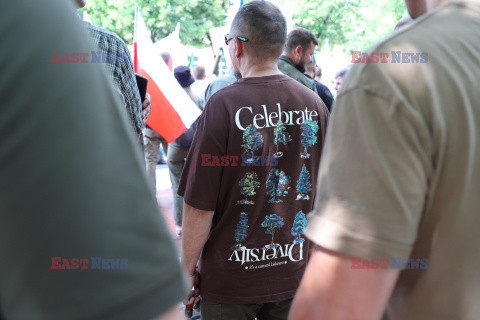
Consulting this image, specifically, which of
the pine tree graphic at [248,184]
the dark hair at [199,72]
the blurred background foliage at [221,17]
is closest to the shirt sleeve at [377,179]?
the pine tree graphic at [248,184]

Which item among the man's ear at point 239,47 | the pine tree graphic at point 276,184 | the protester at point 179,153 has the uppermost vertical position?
the man's ear at point 239,47

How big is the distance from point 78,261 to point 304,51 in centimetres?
434

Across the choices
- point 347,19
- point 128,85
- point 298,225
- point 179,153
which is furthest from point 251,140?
point 347,19

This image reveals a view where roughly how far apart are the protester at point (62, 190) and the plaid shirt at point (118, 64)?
1516 mm

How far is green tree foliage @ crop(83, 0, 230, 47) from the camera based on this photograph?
18.0 metres

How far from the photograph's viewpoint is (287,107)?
2.45 metres

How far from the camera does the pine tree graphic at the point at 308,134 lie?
8.21ft

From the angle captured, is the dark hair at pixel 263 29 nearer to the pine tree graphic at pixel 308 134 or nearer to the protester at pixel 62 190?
the pine tree graphic at pixel 308 134

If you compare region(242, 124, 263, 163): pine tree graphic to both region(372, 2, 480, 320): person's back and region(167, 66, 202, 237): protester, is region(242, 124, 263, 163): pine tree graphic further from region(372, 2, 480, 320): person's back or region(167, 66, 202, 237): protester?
region(167, 66, 202, 237): protester

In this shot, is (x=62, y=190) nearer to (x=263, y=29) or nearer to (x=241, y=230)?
(x=241, y=230)

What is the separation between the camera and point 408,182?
2.82ft

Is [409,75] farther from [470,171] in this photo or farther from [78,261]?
[78,261]

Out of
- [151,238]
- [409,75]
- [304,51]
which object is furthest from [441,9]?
[304,51]

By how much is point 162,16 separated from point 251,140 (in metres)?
17.3
